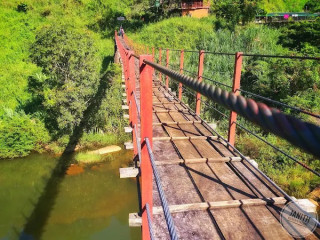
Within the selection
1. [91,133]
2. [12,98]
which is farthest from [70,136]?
[12,98]

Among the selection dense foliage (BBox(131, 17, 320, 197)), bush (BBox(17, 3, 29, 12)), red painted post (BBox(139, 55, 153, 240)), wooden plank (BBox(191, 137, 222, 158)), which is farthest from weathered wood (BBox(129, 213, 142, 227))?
bush (BBox(17, 3, 29, 12))

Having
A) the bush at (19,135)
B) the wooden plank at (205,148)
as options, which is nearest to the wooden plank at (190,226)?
the wooden plank at (205,148)

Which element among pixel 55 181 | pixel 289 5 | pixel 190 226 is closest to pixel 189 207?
pixel 190 226

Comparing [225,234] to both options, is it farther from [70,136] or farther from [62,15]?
[62,15]

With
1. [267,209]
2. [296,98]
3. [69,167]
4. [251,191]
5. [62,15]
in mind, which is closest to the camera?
[267,209]

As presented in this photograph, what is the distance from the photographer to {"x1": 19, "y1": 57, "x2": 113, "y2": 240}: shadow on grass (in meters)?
7.96

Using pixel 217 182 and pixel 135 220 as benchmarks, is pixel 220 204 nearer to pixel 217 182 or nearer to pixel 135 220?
pixel 217 182

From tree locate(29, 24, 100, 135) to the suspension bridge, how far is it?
779cm

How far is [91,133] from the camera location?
481 inches

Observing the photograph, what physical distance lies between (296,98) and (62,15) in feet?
63.1

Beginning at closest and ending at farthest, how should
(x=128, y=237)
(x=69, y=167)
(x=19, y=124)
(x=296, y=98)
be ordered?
(x=128, y=237) < (x=296, y=98) < (x=69, y=167) < (x=19, y=124)

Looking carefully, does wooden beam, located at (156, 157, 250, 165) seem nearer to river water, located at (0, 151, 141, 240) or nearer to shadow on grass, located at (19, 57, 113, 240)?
river water, located at (0, 151, 141, 240)

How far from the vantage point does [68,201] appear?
9.07 m

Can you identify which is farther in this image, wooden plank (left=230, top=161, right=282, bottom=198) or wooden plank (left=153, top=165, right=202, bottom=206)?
wooden plank (left=230, top=161, right=282, bottom=198)
